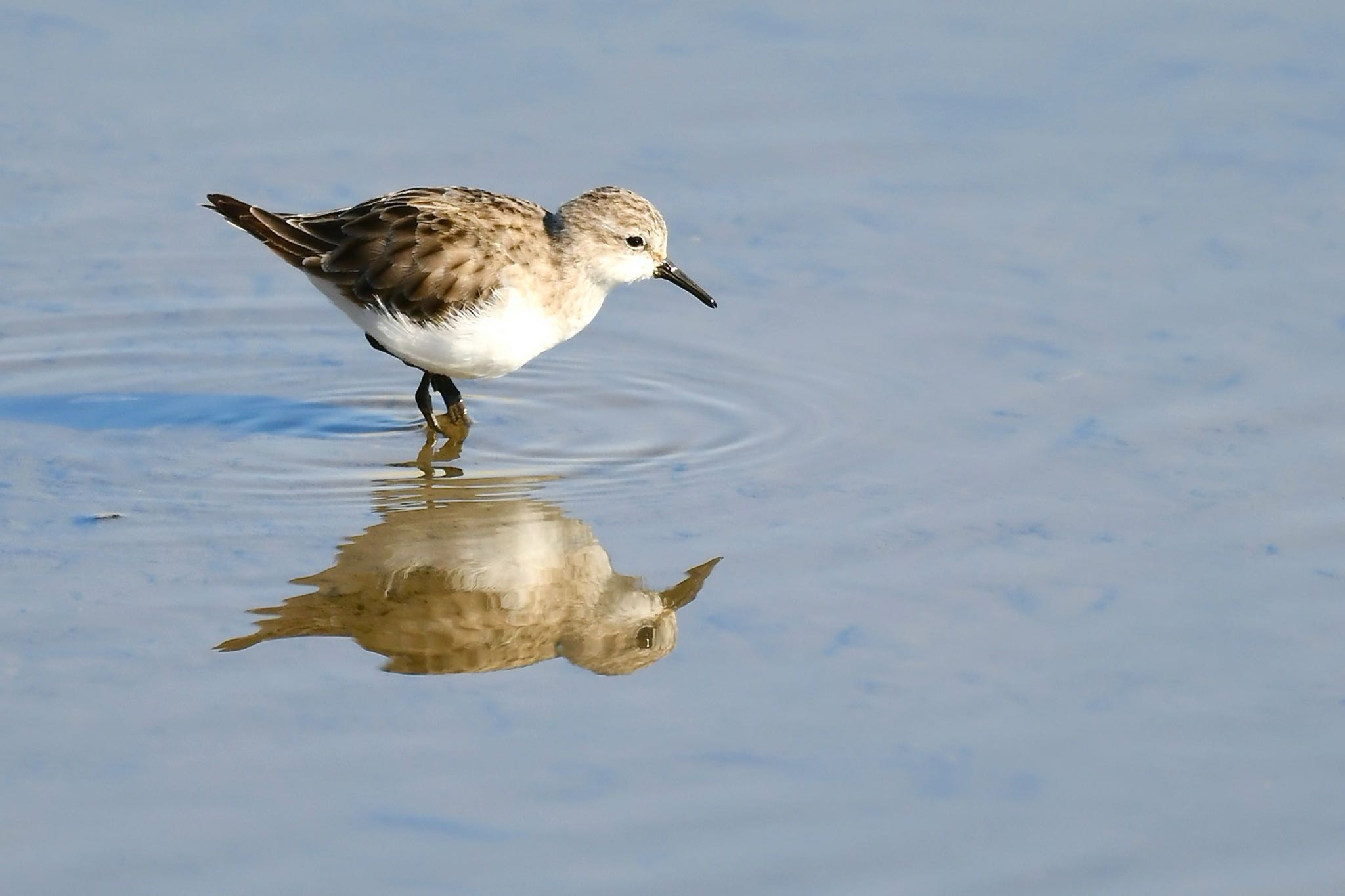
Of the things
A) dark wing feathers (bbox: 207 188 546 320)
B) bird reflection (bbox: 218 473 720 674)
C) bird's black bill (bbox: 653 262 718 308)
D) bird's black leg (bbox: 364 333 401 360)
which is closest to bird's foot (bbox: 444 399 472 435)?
bird's black leg (bbox: 364 333 401 360)

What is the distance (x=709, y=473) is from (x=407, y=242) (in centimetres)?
191

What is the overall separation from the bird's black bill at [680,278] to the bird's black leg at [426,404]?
4.19 feet

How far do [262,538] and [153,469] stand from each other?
108 centimetres

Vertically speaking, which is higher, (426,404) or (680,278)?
(680,278)

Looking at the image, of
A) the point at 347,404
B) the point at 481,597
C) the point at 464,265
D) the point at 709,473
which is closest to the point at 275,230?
the point at 347,404

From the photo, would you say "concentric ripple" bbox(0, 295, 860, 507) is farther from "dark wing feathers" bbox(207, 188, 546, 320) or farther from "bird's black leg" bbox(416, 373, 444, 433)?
"dark wing feathers" bbox(207, 188, 546, 320)

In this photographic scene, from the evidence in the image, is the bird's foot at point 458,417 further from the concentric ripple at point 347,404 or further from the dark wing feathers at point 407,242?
the dark wing feathers at point 407,242

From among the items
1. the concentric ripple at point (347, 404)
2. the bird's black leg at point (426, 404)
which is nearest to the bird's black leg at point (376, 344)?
the bird's black leg at point (426, 404)

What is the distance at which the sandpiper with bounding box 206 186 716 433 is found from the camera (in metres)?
9.36

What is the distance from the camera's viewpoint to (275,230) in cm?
979

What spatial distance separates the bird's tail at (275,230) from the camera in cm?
970

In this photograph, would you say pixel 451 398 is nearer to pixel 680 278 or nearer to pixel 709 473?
pixel 680 278

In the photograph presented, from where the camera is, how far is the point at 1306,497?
8.44 m

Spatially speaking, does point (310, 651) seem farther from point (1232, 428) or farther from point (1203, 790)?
point (1232, 428)
